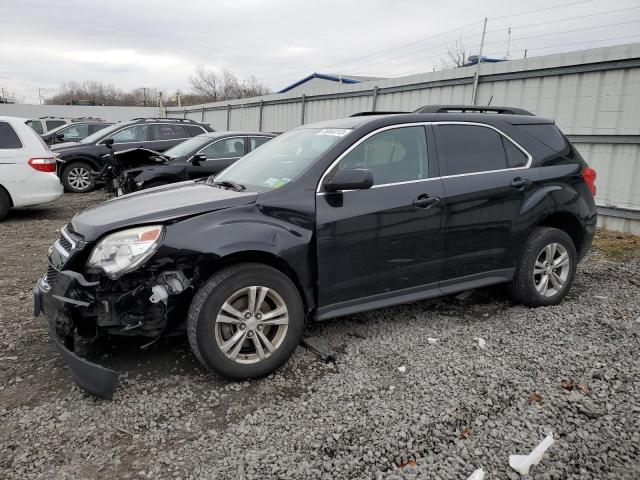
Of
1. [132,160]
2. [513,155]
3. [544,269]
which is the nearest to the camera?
[513,155]

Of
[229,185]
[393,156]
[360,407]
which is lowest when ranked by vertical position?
[360,407]

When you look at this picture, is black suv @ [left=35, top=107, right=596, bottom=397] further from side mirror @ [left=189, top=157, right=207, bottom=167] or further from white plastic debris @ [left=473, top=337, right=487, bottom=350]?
side mirror @ [left=189, top=157, right=207, bottom=167]

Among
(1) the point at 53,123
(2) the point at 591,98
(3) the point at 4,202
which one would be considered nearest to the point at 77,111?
(1) the point at 53,123

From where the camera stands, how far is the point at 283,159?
3.78 m

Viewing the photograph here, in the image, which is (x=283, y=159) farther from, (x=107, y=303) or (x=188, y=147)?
(x=188, y=147)

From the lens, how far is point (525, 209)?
→ 4.02 metres

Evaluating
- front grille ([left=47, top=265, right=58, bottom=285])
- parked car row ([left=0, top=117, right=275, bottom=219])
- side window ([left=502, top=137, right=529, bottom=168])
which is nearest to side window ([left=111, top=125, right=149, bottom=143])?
parked car row ([left=0, top=117, right=275, bottom=219])

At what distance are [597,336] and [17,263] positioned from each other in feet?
20.1

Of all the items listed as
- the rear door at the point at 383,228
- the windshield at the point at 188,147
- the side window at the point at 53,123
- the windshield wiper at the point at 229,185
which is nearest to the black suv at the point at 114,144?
the windshield at the point at 188,147

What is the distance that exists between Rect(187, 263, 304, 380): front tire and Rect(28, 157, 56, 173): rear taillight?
6.48m

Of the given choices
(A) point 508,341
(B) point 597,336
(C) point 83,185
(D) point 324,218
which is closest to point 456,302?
(A) point 508,341

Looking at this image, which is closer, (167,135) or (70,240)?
(70,240)

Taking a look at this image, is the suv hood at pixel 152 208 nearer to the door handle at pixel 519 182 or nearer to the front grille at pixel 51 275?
the front grille at pixel 51 275

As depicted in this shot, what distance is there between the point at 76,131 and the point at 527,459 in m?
15.9
